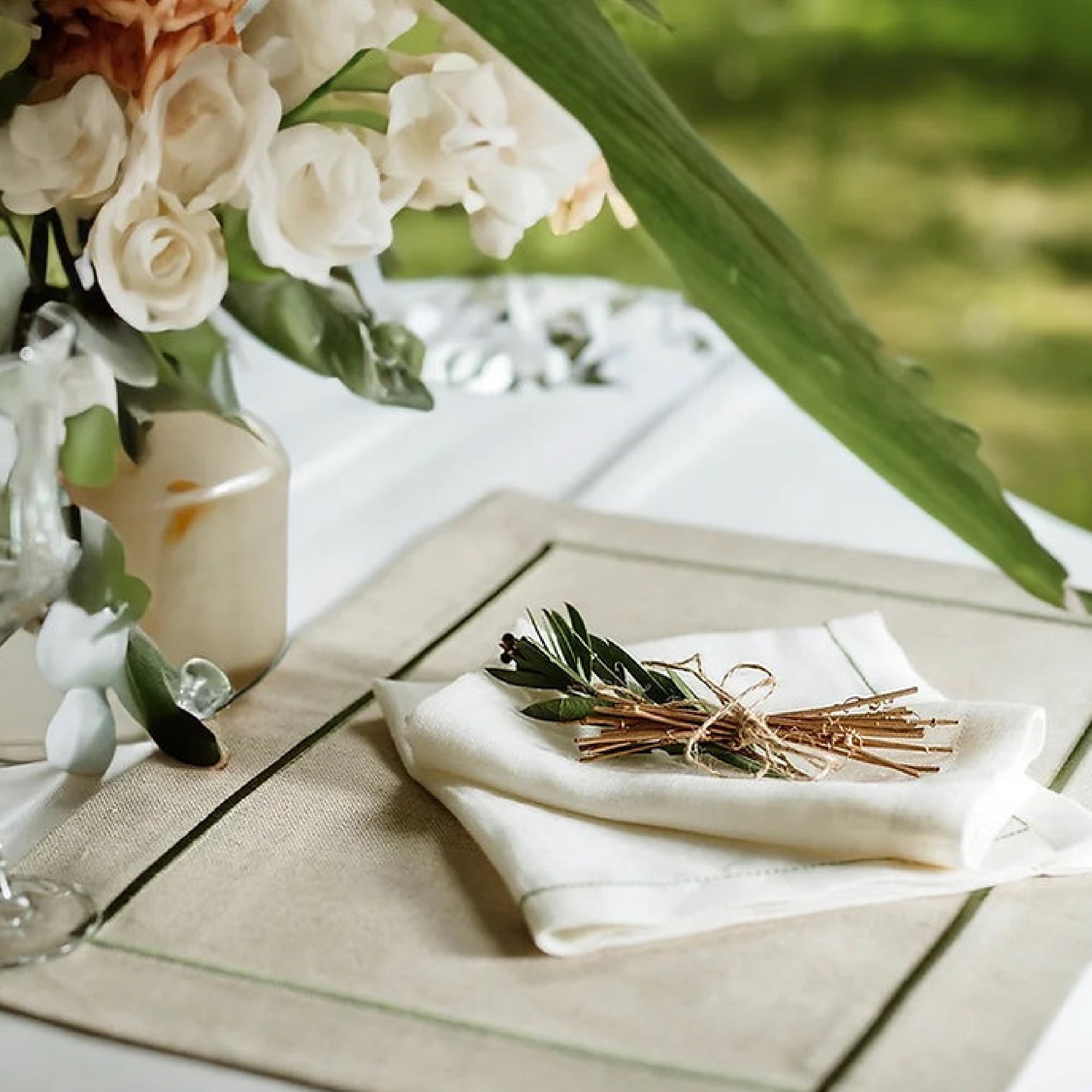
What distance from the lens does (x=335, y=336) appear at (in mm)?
939

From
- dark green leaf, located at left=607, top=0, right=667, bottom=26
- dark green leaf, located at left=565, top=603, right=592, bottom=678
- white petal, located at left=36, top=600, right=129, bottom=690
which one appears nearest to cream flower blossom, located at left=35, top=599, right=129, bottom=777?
white petal, located at left=36, top=600, right=129, bottom=690

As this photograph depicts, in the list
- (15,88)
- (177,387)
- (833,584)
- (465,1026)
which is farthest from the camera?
(833,584)

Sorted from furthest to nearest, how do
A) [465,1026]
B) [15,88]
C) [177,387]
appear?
[177,387], [15,88], [465,1026]

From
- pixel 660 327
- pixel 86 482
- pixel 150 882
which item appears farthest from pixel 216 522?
pixel 660 327

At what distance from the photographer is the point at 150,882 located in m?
0.79

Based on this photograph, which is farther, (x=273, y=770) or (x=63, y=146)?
(x=273, y=770)

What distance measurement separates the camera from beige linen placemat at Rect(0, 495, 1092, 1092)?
675 mm

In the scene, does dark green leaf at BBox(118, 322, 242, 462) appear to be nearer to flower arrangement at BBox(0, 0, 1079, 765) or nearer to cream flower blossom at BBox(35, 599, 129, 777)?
flower arrangement at BBox(0, 0, 1079, 765)

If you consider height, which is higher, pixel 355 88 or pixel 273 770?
pixel 355 88

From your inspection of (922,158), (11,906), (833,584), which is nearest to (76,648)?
(11,906)

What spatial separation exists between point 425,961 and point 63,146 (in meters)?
0.35

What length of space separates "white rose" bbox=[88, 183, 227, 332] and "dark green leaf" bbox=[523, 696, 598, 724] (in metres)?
0.23

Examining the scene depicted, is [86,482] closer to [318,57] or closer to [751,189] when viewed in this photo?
[318,57]

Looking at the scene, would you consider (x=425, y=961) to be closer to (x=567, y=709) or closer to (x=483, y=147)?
(x=567, y=709)
